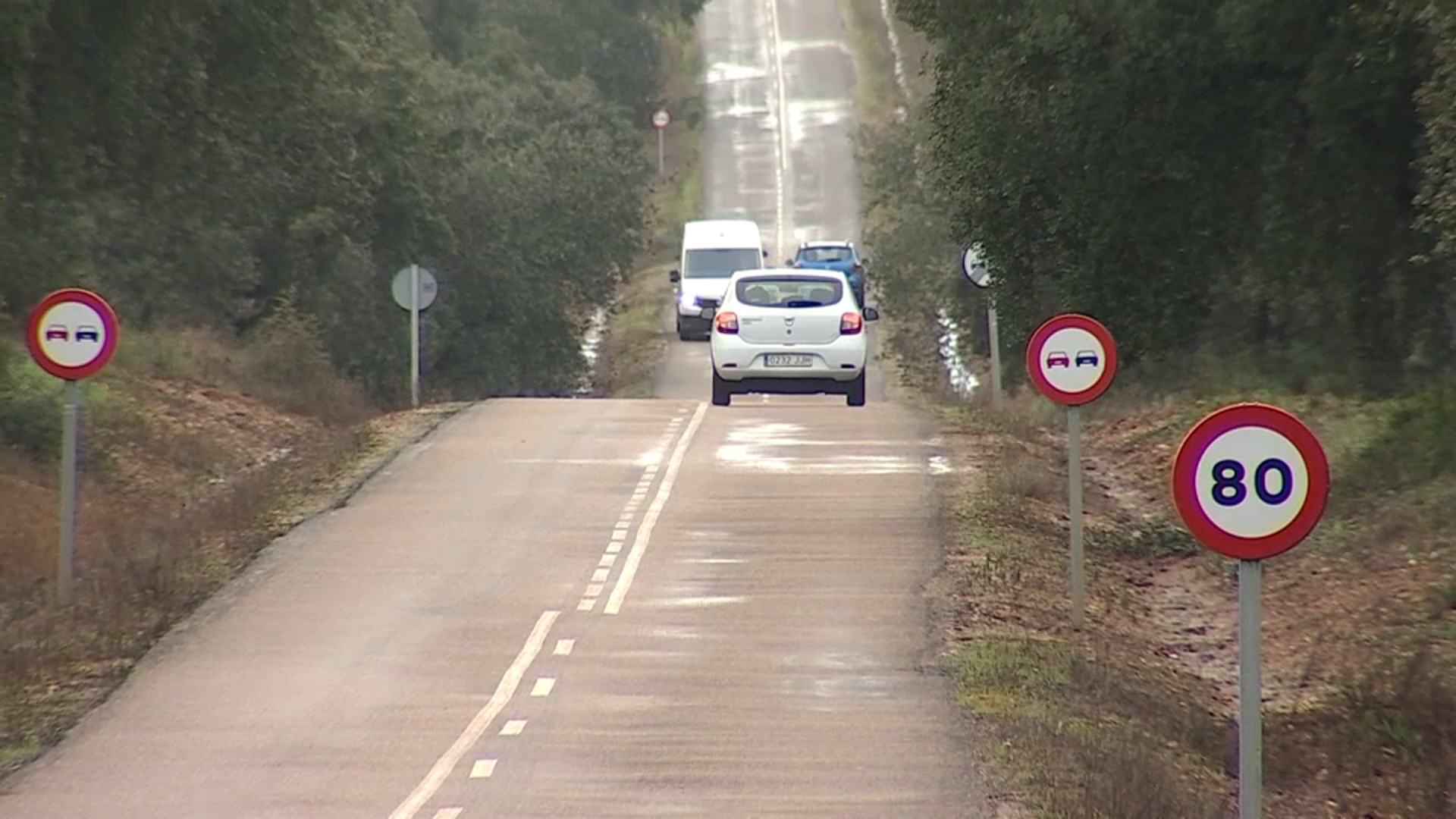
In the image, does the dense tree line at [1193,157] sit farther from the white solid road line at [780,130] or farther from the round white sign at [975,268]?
the white solid road line at [780,130]

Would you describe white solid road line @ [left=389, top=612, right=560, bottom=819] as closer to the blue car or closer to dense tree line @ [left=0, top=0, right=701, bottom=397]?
dense tree line @ [left=0, top=0, right=701, bottom=397]

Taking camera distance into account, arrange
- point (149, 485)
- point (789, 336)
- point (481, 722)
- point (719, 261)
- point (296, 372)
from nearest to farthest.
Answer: point (481, 722) < point (149, 485) < point (789, 336) < point (296, 372) < point (719, 261)

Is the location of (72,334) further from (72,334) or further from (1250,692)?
(1250,692)

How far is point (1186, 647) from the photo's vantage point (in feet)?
55.2

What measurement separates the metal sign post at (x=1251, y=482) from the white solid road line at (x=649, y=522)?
8.37 metres

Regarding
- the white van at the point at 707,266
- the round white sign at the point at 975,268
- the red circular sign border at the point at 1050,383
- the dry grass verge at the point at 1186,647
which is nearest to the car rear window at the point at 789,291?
the round white sign at the point at 975,268

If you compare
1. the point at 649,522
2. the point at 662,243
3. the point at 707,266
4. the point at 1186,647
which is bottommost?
the point at 1186,647

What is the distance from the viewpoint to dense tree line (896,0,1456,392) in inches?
739

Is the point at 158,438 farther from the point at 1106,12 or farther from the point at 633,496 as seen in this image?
the point at 1106,12

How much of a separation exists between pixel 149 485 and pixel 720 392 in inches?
267

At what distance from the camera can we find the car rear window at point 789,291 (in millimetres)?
26219

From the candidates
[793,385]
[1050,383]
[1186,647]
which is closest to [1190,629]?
[1186,647]

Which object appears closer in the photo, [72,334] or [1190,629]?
[72,334]

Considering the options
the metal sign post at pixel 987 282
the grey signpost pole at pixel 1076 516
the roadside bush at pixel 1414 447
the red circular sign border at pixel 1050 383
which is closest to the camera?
the red circular sign border at pixel 1050 383
